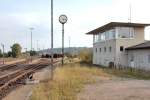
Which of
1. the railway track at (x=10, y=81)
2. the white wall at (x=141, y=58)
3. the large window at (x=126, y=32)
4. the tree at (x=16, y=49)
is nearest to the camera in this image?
the railway track at (x=10, y=81)

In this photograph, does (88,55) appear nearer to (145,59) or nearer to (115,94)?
(145,59)

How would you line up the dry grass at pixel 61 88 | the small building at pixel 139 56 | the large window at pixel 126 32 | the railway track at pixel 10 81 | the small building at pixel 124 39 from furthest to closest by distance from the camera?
the large window at pixel 126 32
the small building at pixel 124 39
the small building at pixel 139 56
the railway track at pixel 10 81
the dry grass at pixel 61 88

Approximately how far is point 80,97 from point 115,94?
5.77 ft

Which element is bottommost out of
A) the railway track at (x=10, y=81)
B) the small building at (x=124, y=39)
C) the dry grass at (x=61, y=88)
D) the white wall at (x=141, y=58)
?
the railway track at (x=10, y=81)

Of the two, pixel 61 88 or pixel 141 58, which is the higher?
pixel 141 58

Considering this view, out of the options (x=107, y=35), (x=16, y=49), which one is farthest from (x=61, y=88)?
(x=16, y=49)

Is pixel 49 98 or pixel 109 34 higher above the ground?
pixel 109 34

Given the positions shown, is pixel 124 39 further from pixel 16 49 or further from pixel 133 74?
pixel 16 49

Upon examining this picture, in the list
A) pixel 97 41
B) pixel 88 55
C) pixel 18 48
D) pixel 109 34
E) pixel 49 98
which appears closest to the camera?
pixel 49 98

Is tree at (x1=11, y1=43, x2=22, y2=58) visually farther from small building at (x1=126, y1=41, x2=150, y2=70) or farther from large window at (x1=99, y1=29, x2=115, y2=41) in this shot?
small building at (x1=126, y1=41, x2=150, y2=70)

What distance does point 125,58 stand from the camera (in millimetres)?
45938

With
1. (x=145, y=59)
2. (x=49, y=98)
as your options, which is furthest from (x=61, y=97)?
(x=145, y=59)

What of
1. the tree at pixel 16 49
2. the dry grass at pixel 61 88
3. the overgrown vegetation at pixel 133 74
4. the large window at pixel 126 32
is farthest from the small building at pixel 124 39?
the tree at pixel 16 49

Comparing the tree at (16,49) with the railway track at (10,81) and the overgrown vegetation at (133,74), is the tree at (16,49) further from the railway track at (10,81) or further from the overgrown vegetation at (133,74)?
the overgrown vegetation at (133,74)
